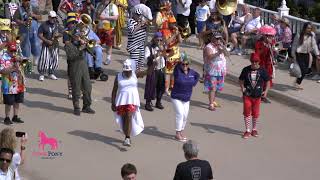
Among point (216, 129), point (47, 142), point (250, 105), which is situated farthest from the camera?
point (216, 129)

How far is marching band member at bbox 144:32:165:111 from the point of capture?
544 inches

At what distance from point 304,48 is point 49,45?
5.31 metres

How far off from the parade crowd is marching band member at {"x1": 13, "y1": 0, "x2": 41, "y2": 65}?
0.02m

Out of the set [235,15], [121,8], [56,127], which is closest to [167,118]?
[56,127]

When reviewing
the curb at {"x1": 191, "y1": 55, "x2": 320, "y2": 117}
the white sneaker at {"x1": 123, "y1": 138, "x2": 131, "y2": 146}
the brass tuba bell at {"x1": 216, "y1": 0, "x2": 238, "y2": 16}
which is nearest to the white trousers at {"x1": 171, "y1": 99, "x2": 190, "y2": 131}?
the white sneaker at {"x1": 123, "y1": 138, "x2": 131, "y2": 146}

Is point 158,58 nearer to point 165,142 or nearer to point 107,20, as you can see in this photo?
point 165,142

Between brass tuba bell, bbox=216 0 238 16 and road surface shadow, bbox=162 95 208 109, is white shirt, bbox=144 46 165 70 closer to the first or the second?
road surface shadow, bbox=162 95 208 109

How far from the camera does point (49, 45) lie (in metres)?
15.7

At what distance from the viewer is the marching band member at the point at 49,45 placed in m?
15.5

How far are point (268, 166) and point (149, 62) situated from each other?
3503mm

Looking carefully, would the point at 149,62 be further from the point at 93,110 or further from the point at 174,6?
the point at 174,6

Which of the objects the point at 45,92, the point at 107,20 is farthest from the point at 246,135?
the point at 107,20

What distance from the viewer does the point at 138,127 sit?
1189 cm

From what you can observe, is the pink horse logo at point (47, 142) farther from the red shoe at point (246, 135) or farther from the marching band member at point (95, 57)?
the red shoe at point (246, 135)
